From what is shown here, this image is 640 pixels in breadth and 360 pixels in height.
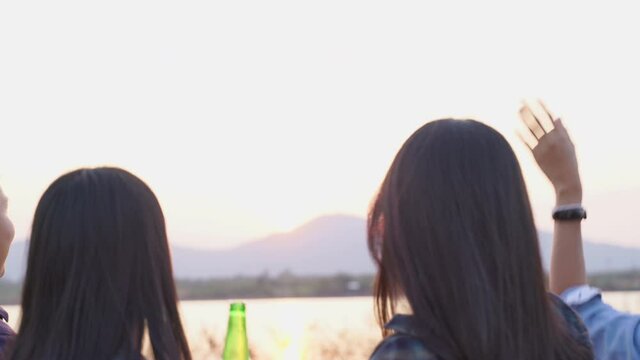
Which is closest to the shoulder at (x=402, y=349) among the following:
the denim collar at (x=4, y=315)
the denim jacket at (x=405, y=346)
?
the denim jacket at (x=405, y=346)

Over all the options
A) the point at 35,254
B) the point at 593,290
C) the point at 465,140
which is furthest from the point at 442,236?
the point at 35,254

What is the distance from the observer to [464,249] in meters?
2.30

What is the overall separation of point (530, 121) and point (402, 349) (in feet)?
2.65

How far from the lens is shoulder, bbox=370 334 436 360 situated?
227cm

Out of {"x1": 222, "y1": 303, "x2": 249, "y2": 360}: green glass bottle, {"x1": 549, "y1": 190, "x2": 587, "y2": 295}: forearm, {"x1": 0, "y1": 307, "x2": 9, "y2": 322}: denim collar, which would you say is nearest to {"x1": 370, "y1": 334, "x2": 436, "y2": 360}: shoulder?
{"x1": 549, "y1": 190, "x2": 587, "y2": 295}: forearm

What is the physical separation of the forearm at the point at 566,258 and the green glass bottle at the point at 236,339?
928mm

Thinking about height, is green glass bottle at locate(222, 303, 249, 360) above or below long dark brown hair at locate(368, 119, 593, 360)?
below

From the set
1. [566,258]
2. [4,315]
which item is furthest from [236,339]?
[566,258]

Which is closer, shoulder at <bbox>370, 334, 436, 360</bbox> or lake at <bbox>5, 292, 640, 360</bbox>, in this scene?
shoulder at <bbox>370, 334, 436, 360</bbox>

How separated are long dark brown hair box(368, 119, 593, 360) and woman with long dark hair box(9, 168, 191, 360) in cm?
63

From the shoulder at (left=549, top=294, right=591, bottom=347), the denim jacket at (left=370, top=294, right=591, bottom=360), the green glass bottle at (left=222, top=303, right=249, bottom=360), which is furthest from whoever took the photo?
the green glass bottle at (left=222, top=303, right=249, bottom=360)

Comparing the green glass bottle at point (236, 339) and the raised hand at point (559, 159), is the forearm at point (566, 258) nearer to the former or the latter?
the raised hand at point (559, 159)

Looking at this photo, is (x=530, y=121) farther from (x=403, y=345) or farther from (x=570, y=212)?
(x=403, y=345)

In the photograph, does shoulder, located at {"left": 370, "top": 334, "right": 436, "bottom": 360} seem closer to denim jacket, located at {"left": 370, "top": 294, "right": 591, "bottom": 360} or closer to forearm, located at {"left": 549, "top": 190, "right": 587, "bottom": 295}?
denim jacket, located at {"left": 370, "top": 294, "right": 591, "bottom": 360}
